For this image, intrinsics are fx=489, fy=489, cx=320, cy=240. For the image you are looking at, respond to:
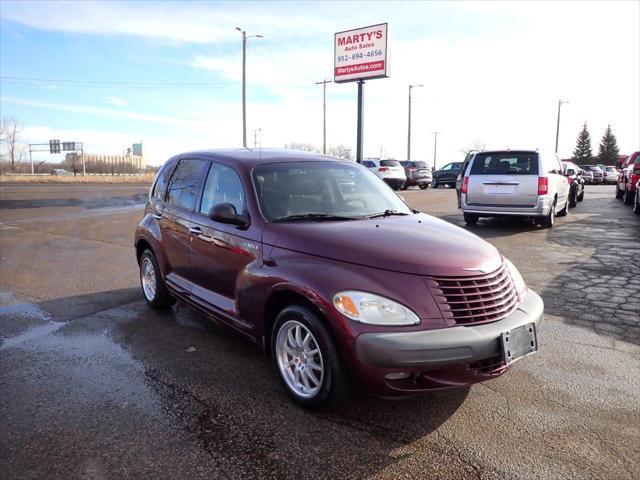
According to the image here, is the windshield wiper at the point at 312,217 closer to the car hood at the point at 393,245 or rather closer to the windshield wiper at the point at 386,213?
the car hood at the point at 393,245

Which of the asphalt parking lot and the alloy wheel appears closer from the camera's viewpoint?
the asphalt parking lot

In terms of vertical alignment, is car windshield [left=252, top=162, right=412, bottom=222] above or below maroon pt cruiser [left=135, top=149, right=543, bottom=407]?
above

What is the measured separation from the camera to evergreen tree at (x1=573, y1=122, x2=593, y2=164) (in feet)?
314

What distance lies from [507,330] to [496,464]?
75 centimetres

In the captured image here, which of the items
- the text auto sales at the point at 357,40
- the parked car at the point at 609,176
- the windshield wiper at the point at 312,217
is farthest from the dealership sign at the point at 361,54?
the parked car at the point at 609,176

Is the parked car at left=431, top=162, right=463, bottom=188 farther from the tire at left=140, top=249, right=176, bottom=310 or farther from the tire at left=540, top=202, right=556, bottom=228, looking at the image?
the tire at left=140, top=249, right=176, bottom=310

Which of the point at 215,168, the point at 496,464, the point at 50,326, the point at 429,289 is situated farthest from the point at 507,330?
the point at 50,326

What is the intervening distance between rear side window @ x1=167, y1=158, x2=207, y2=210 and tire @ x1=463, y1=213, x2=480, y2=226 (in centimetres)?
833

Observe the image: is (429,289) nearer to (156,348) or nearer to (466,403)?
(466,403)

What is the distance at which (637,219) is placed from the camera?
13.4 meters

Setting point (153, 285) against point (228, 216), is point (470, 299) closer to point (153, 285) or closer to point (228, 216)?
point (228, 216)

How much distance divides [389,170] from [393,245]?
23.5 m

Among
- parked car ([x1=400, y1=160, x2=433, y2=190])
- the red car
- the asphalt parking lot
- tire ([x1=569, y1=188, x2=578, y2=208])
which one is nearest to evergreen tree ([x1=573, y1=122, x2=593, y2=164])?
parked car ([x1=400, y1=160, x2=433, y2=190])


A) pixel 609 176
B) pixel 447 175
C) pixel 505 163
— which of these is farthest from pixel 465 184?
pixel 609 176
